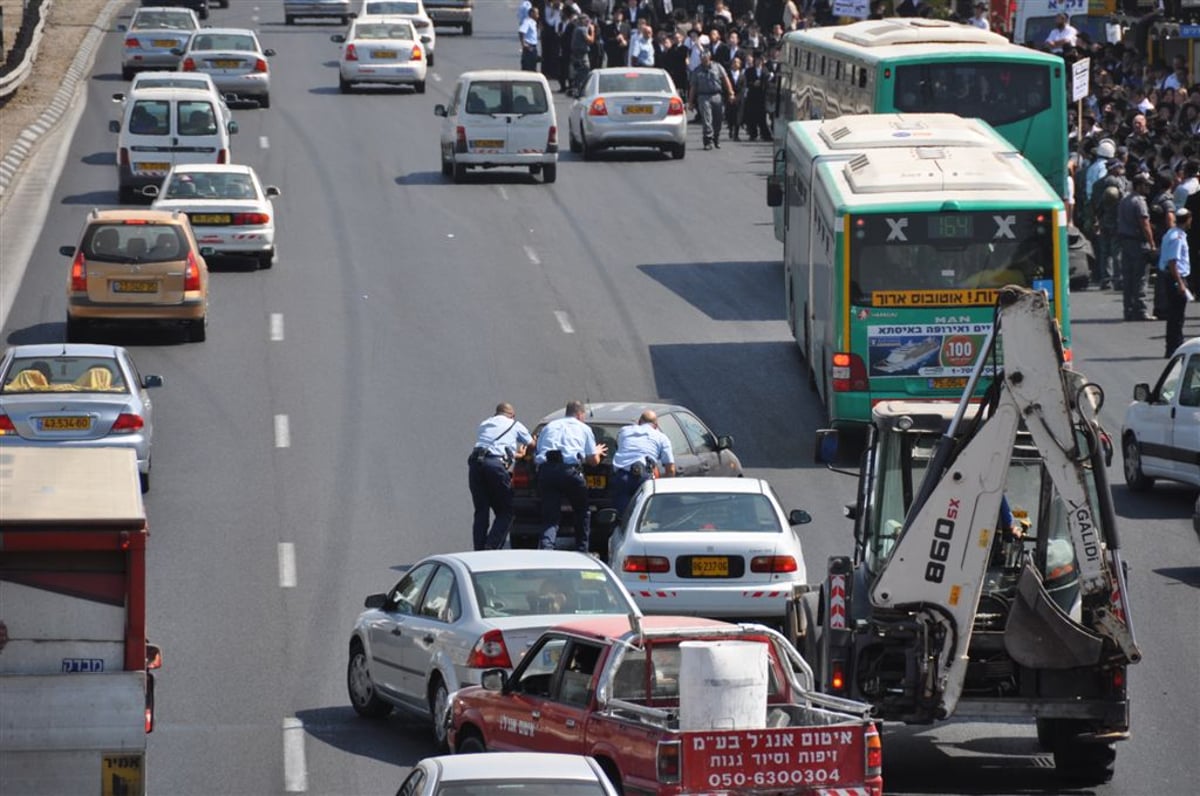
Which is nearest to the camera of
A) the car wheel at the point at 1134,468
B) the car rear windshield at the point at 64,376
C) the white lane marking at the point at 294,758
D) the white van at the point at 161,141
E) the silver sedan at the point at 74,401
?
the white lane marking at the point at 294,758

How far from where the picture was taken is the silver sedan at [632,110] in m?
44.6

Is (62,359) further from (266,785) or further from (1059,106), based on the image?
(1059,106)

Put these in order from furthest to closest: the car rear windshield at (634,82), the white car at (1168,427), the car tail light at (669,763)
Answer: the car rear windshield at (634,82)
the white car at (1168,427)
the car tail light at (669,763)

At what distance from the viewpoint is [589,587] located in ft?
54.2

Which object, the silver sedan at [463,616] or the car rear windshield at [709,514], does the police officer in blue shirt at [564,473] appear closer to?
the car rear windshield at [709,514]

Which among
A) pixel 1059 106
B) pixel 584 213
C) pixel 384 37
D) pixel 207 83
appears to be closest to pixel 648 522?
pixel 1059 106

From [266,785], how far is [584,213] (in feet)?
85.0

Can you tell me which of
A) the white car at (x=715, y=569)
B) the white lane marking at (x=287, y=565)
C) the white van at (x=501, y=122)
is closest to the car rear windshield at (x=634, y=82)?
the white van at (x=501, y=122)

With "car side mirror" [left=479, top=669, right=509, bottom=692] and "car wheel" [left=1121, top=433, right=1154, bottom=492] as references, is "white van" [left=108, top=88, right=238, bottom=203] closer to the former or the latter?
"car wheel" [left=1121, top=433, right=1154, bottom=492]

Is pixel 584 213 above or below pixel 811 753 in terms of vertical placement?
below

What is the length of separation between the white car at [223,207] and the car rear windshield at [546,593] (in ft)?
62.2

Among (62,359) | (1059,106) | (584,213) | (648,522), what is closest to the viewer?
(648,522)

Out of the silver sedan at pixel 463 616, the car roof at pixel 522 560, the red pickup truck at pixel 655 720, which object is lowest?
the silver sedan at pixel 463 616

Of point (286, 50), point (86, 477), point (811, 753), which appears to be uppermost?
point (86, 477)
